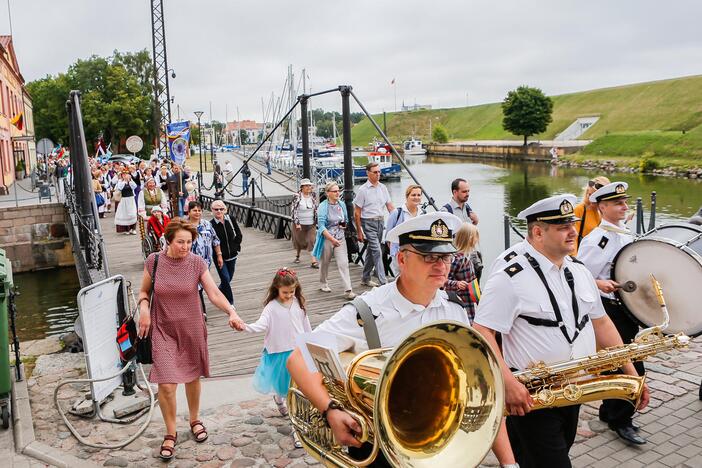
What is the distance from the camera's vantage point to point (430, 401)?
2.48 m

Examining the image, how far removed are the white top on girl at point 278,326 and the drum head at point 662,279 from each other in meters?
2.55

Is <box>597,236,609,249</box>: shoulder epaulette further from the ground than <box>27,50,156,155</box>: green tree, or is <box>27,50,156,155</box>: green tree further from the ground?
<box>27,50,156,155</box>: green tree

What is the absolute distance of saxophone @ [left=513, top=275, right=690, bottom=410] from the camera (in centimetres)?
302

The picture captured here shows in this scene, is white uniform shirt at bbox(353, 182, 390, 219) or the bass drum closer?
the bass drum

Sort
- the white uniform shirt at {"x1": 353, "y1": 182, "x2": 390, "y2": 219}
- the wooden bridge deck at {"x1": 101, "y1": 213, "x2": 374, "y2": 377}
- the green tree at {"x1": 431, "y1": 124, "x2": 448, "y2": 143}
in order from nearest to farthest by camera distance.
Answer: the wooden bridge deck at {"x1": 101, "y1": 213, "x2": 374, "y2": 377}, the white uniform shirt at {"x1": 353, "y1": 182, "x2": 390, "y2": 219}, the green tree at {"x1": 431, "y1": 124, "x2": 448, "y2": 143}

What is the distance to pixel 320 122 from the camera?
495 ft

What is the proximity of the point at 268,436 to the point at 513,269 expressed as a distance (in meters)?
2.78

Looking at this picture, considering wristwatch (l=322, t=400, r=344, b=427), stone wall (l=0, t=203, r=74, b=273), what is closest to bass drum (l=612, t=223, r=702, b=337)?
wristwatch (l=322, t=400, r=344, b=427)

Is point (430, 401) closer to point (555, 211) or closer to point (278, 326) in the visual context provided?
point (555, 211)

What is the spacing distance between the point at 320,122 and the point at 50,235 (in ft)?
433

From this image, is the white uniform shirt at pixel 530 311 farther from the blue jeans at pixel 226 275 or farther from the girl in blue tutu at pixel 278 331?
the blue jeans at pixel 226 275

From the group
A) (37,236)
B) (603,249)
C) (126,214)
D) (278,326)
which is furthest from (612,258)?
(37,236)

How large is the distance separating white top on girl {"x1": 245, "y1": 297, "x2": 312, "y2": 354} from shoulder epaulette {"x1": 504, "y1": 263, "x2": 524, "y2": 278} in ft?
7.79

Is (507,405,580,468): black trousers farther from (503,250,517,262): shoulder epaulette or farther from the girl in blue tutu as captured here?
the girl in blue tutu
